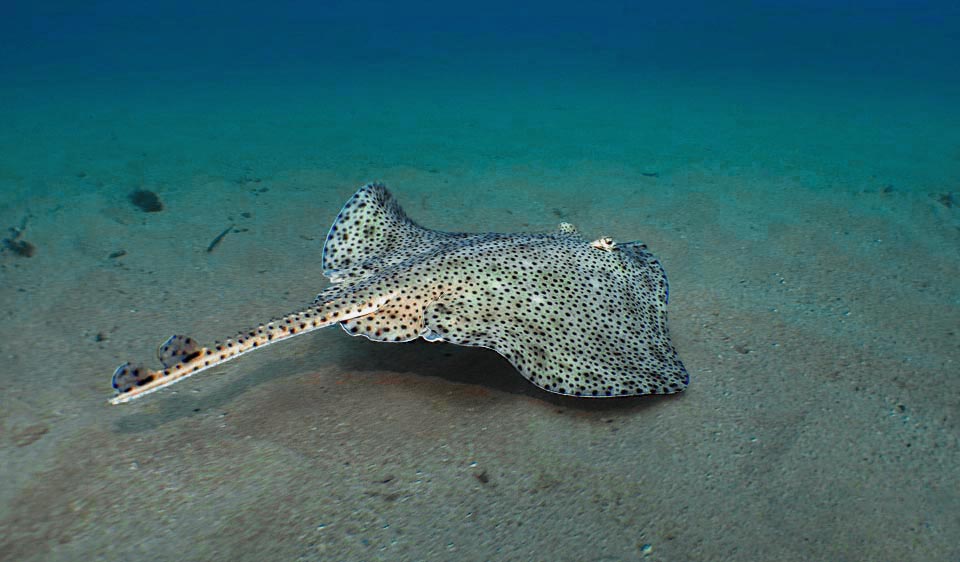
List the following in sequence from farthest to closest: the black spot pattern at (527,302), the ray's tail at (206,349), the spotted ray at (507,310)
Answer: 1. the black spot pattern at (527,302)
2. the spotted ray at (507,310)
3. the ray's tail at (206,349)

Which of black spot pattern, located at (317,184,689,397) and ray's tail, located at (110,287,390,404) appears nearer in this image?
ray's tail, located at (110,287,390,404)

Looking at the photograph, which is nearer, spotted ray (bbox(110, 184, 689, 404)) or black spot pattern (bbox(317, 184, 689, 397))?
spotted ray (bbox(110, 184, 689, 404))

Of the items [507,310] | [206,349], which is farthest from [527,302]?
[206,349]

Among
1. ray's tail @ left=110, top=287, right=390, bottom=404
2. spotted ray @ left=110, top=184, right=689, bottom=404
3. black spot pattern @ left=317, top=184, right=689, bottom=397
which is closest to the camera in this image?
ray's tail @ left=110, top=287, right=390, bottom=404

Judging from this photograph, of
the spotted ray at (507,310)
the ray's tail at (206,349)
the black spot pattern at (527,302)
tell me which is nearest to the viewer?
the ray's tail at (206,349)

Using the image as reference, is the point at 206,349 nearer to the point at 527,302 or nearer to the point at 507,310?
the point at 507,310

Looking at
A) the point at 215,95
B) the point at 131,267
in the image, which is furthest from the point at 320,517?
the point at 215,95

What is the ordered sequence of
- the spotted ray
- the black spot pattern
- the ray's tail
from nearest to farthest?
the ray's tail < the spotted ray < the black spot pattern

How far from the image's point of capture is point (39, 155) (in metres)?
11.5

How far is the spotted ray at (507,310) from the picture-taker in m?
3.48

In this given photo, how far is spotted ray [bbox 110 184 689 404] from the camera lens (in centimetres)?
348

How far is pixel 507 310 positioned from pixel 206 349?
1892 mm

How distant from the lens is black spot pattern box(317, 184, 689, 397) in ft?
11.9

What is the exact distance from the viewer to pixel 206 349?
3.10 metres
